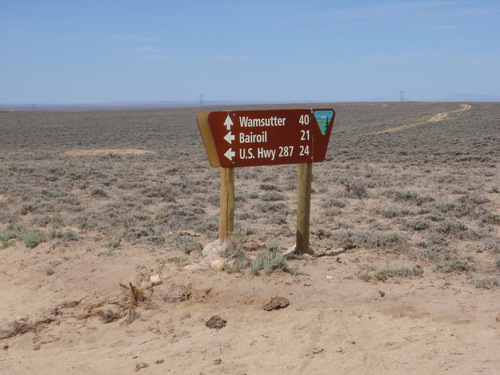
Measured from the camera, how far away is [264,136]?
21.5 ft

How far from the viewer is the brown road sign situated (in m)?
6.29

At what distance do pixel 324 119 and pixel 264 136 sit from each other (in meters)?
0.96

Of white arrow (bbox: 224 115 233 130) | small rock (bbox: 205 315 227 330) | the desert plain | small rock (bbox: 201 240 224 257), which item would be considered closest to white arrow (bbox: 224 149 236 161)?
white arrow (bbox: 224 115 233 130)

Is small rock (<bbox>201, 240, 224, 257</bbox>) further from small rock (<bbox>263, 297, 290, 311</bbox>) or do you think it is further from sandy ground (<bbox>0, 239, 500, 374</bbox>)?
small rock (<bbox>263, 297, 290, 311</bbox>)

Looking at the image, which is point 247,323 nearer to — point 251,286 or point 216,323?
point 216,323

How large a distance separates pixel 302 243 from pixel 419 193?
6.18 meters

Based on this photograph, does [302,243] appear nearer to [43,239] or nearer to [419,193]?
[43,239]

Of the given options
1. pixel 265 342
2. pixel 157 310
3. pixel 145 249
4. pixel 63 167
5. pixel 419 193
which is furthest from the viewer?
pixel 63 167

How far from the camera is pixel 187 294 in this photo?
574cm

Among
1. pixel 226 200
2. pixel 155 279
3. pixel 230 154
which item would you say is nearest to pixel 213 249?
pixel 226 200

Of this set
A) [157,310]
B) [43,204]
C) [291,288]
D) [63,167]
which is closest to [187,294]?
[157,310]

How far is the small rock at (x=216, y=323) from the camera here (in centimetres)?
511

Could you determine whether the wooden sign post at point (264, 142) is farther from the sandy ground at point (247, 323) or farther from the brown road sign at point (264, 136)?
the sandy ground at point (247, 323)

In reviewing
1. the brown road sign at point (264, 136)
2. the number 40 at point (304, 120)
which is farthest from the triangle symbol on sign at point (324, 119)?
the number 40 at point (304, 120)
